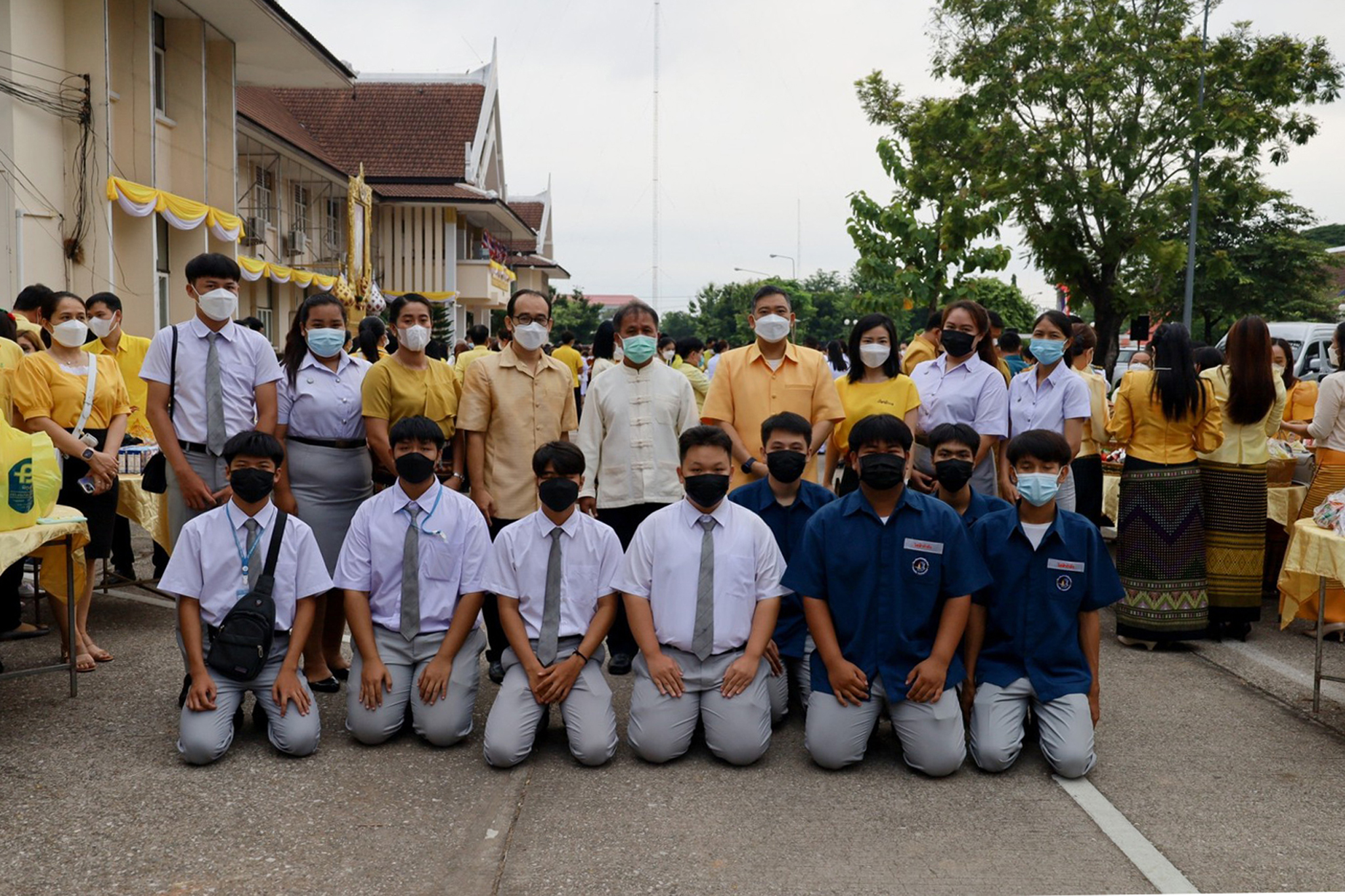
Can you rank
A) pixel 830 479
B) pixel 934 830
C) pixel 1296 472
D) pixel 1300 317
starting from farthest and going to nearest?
pixel 1300 317 < pixel 1296 472 < pixel 830 479 < pixel 934 830

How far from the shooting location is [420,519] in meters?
5.36

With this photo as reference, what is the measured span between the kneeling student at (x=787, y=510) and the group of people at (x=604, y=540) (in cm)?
1

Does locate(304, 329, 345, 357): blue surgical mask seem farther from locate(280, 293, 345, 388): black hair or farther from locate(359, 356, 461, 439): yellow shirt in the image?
locate(359, 356, 461, 439): yellow shirt

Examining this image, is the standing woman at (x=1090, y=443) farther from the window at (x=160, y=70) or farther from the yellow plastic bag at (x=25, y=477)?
the window at (x=160, y=70)

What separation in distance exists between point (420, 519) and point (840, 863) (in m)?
2.43

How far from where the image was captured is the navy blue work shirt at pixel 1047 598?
5059mm

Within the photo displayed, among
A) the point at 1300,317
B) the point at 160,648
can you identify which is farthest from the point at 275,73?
the point at 1300,317

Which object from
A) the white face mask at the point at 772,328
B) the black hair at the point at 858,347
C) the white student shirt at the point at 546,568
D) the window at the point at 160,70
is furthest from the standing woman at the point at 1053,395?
the window at the point at 160,70

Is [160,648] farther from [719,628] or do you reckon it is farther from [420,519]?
[719,628]

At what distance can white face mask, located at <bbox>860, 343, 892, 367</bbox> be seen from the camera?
252 inches

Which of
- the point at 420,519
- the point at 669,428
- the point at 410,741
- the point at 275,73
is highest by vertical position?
the point at 275,73

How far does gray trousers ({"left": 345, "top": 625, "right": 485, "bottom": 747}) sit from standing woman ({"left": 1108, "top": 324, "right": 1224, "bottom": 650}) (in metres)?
4.06

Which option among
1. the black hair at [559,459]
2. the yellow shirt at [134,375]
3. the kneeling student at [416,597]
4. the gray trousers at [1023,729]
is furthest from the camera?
the yellow shirt at [134,375]

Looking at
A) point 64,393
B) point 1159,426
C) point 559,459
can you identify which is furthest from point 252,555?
point 1159,426
